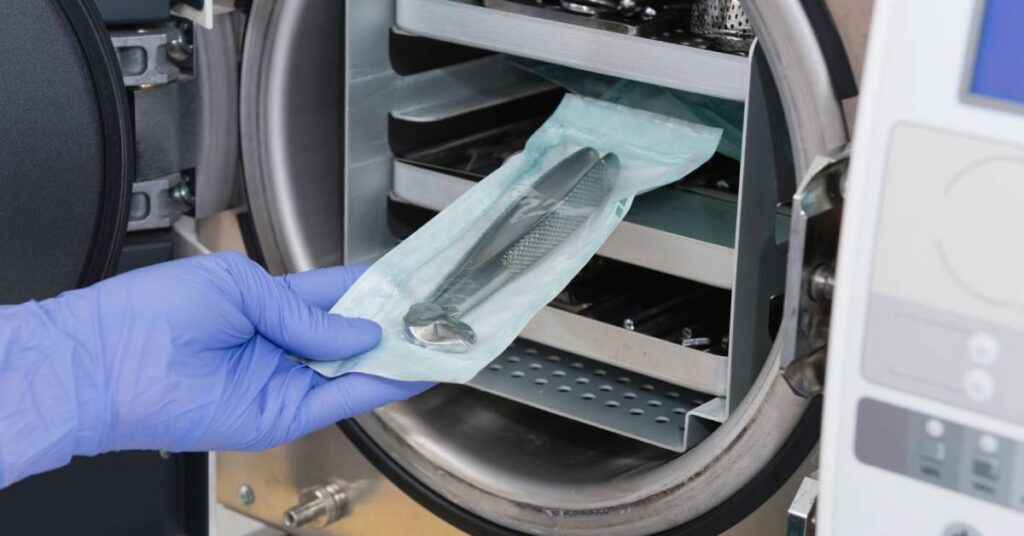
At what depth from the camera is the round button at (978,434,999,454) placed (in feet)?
1.97

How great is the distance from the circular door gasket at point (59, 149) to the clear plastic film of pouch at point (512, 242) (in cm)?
22

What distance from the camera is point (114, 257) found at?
1.06 m

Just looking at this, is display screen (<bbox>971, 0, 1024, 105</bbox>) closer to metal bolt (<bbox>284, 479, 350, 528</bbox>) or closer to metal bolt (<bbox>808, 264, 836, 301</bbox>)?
metal bolt (<bbox>808, 264, 836, 301</bbox>)

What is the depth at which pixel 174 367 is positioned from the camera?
920 millimetres

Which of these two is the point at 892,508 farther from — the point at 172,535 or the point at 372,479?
the point at 172,535

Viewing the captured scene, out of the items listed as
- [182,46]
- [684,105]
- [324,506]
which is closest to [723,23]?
[684,105]

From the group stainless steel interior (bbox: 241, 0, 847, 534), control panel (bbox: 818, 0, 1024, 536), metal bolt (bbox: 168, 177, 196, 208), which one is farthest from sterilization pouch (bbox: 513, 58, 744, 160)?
control panel (bbox: 818, 0, 1024, 536)

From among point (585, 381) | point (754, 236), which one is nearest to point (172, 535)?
point (585, 381)

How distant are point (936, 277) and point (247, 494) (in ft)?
3.15

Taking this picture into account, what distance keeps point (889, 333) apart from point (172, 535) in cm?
90

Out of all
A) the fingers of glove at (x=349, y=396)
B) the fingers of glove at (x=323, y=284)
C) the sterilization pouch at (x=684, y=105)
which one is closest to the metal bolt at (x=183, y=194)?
the fingers of glove at (x=323, y=284)

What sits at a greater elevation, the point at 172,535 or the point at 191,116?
the point at 191,116

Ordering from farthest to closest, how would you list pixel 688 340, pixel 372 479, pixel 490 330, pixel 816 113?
pixel 372 479, pixel 688 340, pixel 490 330, pixel 816 113

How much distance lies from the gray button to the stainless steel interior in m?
0.34
